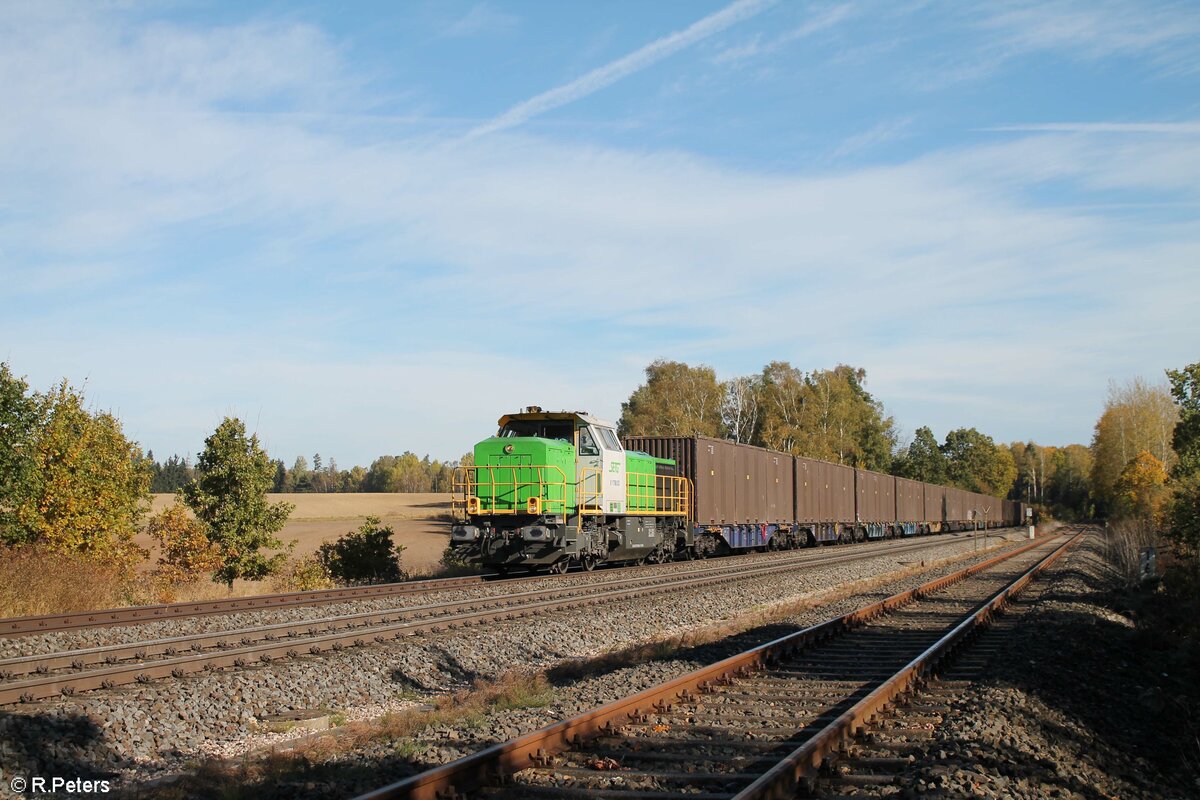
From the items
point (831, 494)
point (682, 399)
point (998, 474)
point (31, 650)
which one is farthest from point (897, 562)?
point (998, 474)

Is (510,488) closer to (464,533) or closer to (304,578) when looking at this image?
(464,533)

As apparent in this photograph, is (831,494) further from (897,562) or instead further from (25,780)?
(25,780)

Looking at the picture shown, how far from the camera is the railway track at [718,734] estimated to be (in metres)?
5.43

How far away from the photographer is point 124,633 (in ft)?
36.4

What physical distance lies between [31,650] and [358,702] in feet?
13.1

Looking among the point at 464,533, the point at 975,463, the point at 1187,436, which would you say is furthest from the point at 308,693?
the point at 975,463

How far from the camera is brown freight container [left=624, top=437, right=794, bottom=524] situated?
26.4 metres

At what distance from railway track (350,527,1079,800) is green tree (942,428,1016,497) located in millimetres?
117575

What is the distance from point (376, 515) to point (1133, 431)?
202ft

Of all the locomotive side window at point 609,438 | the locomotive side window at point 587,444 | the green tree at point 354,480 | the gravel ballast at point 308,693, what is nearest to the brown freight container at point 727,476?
the locomotive side window at point 609,438

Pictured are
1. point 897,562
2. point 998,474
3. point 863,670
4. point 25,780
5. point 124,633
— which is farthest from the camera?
point 998,474

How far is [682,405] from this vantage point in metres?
69.1

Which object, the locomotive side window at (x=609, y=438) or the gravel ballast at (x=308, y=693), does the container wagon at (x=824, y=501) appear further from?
the gravel ballast at (x=308, y=693)

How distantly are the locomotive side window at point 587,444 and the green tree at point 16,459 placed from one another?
1108 centimetres
